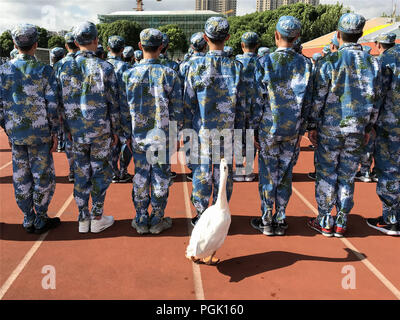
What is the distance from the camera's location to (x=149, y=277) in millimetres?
2984

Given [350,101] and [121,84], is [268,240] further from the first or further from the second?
[121,84]

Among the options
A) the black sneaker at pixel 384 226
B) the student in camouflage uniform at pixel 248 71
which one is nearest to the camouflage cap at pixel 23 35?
the student in camouflage uniform at pixel 248 71

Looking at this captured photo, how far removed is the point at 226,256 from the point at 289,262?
0.66m

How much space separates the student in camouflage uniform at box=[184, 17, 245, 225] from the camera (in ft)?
11.3

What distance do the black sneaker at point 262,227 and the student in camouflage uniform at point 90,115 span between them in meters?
1.92

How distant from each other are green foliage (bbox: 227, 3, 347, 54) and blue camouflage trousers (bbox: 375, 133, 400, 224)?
37.5 m

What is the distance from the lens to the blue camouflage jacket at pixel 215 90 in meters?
3.46

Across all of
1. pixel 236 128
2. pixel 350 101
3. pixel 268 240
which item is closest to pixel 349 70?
pixel 350 101

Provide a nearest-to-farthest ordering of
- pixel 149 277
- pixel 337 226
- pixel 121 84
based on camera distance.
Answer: pixel 149 277 < pixel 121 84 < pixel 337 226

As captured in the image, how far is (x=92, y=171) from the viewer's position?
3762 mm

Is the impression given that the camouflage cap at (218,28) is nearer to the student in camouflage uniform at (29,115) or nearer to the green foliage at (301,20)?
the student in camouflage uniform at (29,115)

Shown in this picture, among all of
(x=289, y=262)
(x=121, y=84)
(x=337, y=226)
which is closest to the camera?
(x=289, y=262)

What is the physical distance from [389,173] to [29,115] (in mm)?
4321

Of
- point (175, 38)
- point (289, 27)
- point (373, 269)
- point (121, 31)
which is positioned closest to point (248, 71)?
point (289, 27)
